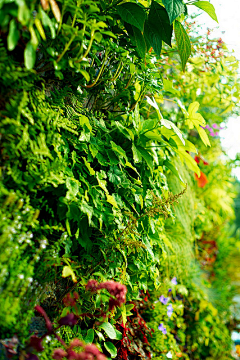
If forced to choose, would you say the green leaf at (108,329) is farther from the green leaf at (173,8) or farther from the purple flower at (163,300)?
the green leaf at (173,8)

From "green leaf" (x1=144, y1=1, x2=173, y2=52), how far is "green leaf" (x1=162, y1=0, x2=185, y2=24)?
125 millimetres

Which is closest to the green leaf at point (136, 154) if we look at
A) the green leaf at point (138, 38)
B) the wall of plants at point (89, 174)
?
the wall of plants at point (89, 174)

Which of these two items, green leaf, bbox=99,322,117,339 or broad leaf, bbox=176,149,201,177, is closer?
green leaf, bbox=99,322,117,339

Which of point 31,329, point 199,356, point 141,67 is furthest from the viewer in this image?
point 199,356

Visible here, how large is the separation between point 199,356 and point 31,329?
1.99 meters

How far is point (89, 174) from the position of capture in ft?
4.02

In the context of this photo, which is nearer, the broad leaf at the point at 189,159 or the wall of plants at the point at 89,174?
the wall of plants at the point at 89,174

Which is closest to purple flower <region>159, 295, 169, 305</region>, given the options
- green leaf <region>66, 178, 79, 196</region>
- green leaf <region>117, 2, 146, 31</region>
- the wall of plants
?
the wall of plants

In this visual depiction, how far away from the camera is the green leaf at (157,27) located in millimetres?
1323

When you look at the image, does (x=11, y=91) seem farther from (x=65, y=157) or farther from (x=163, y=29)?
(x=163, y=29)

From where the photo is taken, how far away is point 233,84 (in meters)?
2.28

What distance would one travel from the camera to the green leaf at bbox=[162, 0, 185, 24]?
1159mm

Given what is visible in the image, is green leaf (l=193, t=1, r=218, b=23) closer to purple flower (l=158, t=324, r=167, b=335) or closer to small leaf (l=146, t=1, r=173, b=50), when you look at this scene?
small leaf (l=146, t=1, r=173, b=50)

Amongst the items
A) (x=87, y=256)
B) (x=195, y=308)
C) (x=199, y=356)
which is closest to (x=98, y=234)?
(x=87, y=256)
